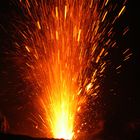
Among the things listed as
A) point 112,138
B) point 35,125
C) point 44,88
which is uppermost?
point 44,88

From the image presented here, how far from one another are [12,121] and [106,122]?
11.3 ft

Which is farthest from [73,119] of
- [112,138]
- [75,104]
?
[112,138]

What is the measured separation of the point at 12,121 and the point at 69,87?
117 inches

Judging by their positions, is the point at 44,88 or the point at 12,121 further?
the point at 12,121

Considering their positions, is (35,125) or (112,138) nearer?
(112,138)

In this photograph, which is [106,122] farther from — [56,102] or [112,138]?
[56,102]

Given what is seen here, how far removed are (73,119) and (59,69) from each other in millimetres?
1674

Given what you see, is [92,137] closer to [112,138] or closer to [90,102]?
[112,138]

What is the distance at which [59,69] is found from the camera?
452 inches

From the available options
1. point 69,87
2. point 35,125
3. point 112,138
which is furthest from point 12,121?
point 112,138

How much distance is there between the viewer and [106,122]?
12812mm

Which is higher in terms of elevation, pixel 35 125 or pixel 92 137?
pixel 35 125

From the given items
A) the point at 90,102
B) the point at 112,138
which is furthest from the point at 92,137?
the point at 90,102

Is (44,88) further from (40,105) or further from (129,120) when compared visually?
(129,120)
